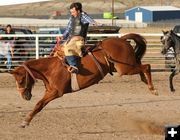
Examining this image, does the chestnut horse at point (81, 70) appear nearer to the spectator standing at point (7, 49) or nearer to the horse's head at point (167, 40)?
the horse's head at point (167, 40)

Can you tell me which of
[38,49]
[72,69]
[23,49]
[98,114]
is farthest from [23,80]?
[23,49]

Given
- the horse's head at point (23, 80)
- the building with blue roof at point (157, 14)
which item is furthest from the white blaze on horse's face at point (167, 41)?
the building with blue roof at point (157, 14)

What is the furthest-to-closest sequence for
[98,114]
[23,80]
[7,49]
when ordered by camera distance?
[7,49]
[98,114]
[23,80]

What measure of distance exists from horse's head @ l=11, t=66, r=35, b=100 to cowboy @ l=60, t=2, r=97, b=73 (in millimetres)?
663

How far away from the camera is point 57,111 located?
1091 centimetres

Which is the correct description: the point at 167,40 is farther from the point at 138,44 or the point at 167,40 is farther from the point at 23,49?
the point at 23,49

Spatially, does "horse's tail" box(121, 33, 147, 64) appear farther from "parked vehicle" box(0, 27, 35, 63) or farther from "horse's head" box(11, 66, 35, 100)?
"parked vehicle" box(0, 27, 35, 63)

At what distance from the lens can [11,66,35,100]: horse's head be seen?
8.54 metres

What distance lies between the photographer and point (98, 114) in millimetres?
10492

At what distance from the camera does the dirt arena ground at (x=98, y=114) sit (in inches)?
336

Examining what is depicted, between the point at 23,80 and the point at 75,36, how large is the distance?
108 centimetres

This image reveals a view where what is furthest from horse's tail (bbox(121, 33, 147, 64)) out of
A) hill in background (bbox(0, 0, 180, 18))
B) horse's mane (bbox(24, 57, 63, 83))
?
hill in background (bbox(0, 0, 180, 18))

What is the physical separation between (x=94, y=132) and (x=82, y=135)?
13.5 inches

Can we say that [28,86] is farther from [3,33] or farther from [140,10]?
[140,10]
